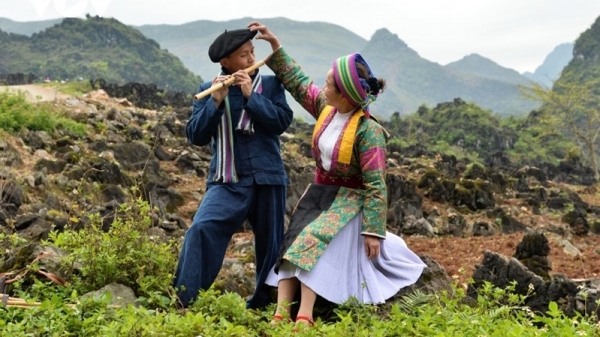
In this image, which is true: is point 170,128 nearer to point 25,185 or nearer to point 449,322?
point 25,185

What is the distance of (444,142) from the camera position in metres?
32.6

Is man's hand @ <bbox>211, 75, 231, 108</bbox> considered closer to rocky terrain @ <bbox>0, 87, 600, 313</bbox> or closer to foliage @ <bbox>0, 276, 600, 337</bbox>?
rocky terrain @ <bbox>0, 87, 600, 313</bbox>

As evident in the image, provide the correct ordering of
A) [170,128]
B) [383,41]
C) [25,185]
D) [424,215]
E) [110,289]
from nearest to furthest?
[110,289]
[25,185]
[424,215]
[170,128]
[383,41]

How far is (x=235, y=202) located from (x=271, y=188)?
0.74 ft

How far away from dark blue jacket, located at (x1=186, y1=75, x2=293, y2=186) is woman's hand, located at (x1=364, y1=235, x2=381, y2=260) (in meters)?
0.61

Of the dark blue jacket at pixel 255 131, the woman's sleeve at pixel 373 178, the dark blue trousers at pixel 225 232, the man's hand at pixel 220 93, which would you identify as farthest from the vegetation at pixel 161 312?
the man's hand at pixel 220 93

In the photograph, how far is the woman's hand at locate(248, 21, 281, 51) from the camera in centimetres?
420

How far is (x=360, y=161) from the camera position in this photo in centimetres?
409

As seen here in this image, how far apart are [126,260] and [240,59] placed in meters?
1.22

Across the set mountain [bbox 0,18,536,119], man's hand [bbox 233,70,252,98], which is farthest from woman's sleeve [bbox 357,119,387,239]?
mountain [bbox 0,18,536,119]

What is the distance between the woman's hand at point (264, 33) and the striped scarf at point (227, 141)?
0.27 meters

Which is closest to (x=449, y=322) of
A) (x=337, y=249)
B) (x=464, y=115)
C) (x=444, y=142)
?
(x=337, y=249)

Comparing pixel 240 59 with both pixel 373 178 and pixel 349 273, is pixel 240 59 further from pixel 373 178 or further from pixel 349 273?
pixel 349 273

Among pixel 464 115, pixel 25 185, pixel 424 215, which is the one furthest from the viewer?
pixel 464 115
